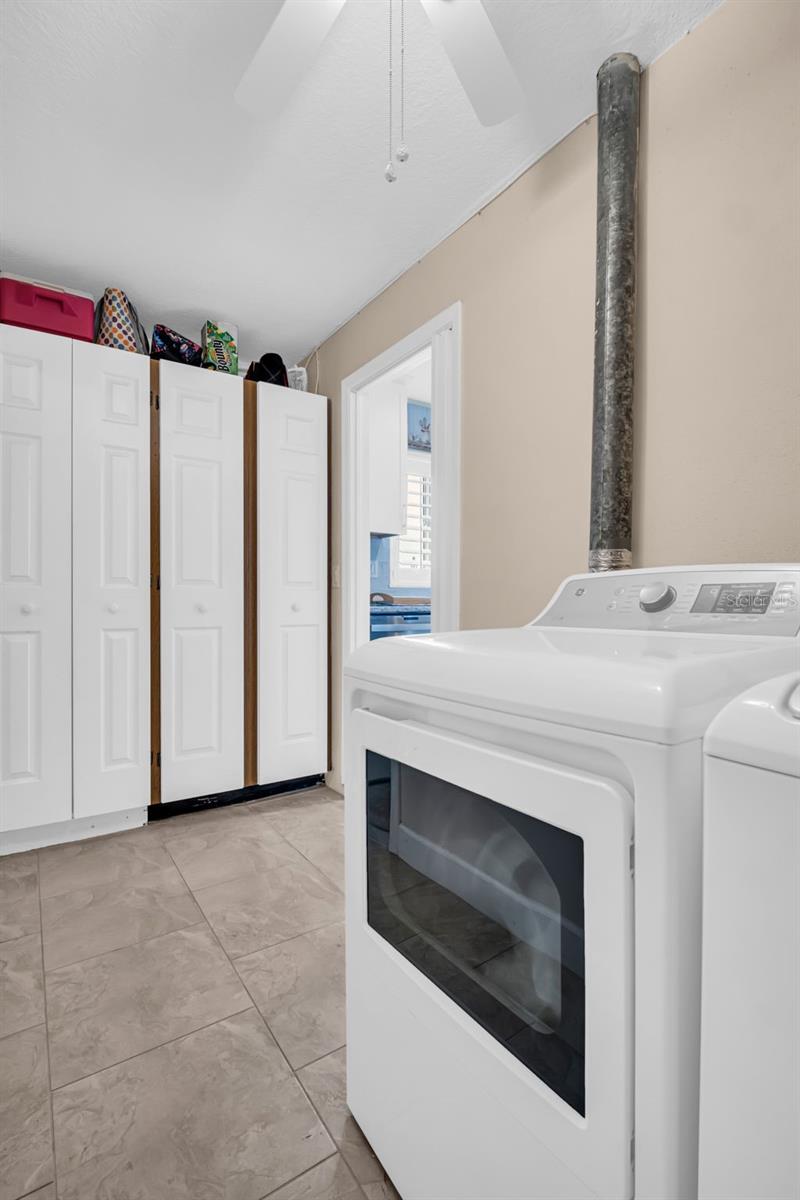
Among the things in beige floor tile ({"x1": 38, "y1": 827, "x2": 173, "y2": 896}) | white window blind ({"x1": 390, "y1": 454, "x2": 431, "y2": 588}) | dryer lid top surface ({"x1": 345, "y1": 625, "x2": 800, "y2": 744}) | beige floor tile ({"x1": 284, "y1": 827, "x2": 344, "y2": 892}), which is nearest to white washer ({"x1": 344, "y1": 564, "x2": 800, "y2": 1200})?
dryer lid top surface ({"x1": 345, "y1": 625, "x2": 800, "y2": 744})

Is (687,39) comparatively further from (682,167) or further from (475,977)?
(475,977)

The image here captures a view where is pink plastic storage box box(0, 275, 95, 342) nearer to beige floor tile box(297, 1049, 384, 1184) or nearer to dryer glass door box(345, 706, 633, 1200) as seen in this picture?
dryer glass door box(345, 706, 633, 1200)

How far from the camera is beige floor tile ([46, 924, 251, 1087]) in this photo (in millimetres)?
1370

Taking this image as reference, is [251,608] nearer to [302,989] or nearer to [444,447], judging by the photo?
[444,447]

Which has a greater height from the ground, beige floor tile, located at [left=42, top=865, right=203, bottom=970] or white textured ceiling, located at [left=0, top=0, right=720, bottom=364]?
white textured ceiling, located at [left=0, top=0, right=720, bottom=364]

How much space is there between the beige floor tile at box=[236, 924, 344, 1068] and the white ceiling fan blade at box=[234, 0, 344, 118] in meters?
2.23

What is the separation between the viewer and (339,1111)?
121cm

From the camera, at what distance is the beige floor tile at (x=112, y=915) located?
177 centimetres

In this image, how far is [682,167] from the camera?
4.62ft

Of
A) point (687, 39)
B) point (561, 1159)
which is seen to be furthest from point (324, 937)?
point (687, 39)

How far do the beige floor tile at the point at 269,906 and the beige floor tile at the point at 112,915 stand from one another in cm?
10

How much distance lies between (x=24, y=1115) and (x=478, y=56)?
2.43 m

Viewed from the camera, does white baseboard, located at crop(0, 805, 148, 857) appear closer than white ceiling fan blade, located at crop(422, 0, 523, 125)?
No

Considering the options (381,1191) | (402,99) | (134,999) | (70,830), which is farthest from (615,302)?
(70,830)
